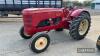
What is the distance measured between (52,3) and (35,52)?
280 inches

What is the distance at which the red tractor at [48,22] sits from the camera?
6.36 m

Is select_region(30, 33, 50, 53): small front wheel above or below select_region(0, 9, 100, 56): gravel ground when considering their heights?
above

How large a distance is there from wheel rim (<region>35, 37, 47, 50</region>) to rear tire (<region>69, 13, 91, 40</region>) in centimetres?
124

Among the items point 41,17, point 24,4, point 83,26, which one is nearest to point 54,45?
point 41,17

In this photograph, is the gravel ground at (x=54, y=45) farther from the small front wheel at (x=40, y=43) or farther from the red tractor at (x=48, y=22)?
the red tractor at (x=48, y=22)

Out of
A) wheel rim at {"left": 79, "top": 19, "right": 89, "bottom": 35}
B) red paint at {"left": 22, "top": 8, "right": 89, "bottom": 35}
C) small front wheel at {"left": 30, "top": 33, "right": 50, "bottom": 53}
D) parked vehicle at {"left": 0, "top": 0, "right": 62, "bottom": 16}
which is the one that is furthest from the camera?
parked vehicle at {"left": 0, "top": 0, "right": 62, "bottom": 16}

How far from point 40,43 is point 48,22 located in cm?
110

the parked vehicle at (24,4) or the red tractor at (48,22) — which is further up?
the parked vehicle at (24,4)

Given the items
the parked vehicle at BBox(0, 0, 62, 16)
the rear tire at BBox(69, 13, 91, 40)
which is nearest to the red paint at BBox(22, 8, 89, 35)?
the rear tire at BBox(69, 13, 91, 40)

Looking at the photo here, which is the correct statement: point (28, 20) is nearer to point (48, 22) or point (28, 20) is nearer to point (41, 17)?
point (41, 17)

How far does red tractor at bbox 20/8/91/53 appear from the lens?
636 centimetres

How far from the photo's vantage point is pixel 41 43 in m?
6.34

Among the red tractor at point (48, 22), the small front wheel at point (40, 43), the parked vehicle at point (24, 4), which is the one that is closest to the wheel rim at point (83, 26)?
the red tractor at point (48, 22)

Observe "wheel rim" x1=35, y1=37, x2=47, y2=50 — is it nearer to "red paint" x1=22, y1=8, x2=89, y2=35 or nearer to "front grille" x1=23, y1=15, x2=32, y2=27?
"red paint" x1=22, y1=8, x2=89, y2=35
